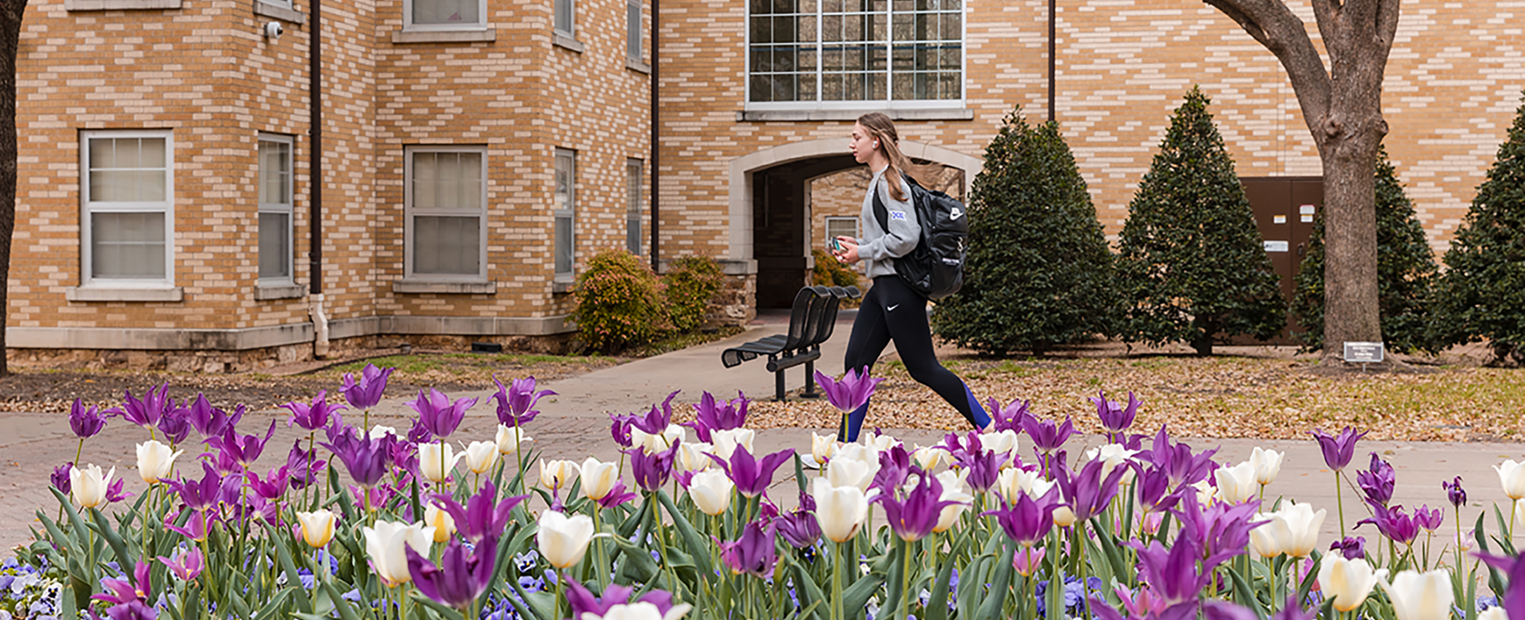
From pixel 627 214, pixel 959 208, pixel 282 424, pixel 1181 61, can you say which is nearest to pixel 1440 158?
pixel 1181 61

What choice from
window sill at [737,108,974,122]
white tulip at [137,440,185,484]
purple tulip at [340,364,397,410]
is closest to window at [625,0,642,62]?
window sill at [737,108,974,122]

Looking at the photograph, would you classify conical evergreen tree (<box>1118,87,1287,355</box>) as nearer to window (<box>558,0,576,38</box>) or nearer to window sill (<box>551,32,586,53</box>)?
window sill (<box>551,32,586,53</box>)

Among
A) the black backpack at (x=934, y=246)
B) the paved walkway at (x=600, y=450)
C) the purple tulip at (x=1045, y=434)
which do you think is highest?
the black backpack at (x=934, y=246)

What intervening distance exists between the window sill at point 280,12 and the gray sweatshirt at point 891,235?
9.82m

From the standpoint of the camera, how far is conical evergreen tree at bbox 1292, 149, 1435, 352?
14.3 meters

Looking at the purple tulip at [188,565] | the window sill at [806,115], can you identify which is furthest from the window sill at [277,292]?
the purple tulip at [188,565]

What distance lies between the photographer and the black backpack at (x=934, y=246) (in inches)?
281

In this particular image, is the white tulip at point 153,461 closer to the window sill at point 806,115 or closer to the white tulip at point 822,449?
the white tulip at point 822,449

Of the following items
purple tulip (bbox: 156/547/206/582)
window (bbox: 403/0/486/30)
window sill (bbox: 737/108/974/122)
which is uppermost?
window (bbox: 403/0/486/30)

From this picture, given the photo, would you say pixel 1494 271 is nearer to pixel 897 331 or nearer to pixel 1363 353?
pixel 1363 353

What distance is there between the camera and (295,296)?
50.8ft

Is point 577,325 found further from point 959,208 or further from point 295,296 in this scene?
point 959,208

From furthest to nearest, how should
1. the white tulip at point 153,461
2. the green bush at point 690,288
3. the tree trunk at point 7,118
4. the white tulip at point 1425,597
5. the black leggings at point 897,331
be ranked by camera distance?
the green bush at point 690,288, the tree trunk at point 7,118, the black leggings at point 897,331, the white tulip at point 153,461, the white tulip at point 1425,597

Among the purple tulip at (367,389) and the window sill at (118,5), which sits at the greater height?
the window sill at (118,5)
